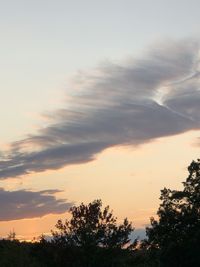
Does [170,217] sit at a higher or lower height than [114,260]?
higher

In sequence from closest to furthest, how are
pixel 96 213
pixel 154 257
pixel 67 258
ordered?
1. pixel 67 258
2. pixel 96 213
3. pixel 154 257

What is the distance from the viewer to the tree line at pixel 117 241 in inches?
1911

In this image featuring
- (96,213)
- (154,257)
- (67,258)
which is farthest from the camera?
(154,257)

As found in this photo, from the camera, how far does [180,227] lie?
55125mm

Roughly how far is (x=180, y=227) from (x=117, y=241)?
8.78 m

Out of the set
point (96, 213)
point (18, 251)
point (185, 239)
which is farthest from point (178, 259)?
point (18, 251)

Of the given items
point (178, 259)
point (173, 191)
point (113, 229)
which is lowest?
point (178, 259)

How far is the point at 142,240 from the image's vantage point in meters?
56.5

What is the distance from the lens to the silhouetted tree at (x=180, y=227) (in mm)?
52375

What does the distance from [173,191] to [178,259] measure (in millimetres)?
8418

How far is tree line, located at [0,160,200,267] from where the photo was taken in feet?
159

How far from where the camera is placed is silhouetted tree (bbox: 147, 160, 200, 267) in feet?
172

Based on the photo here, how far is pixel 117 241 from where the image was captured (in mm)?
50406

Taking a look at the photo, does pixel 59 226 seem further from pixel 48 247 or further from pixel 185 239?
pixel 185 239
